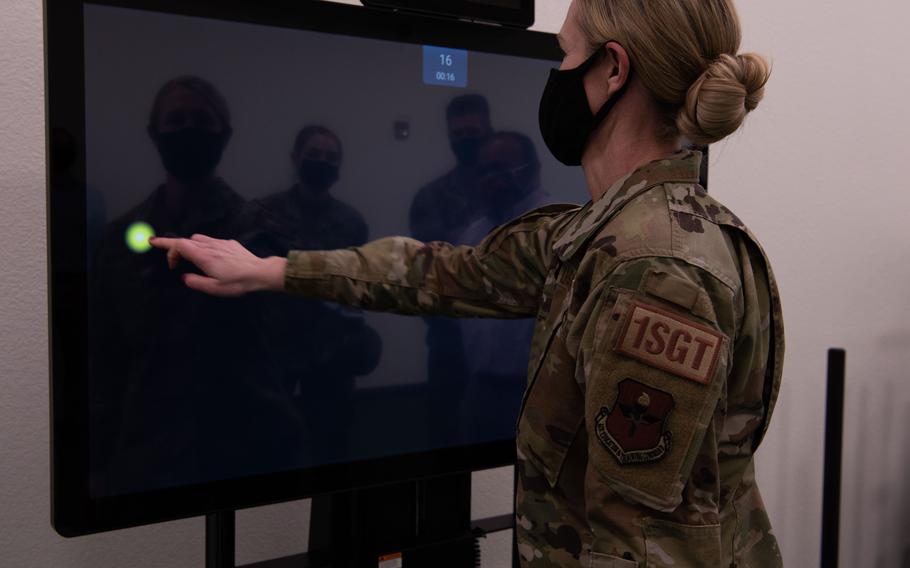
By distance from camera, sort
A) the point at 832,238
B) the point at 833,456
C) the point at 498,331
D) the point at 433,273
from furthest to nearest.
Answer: the point at 832,238
the point at 833,456
the point at 498,331
the point at 433,273

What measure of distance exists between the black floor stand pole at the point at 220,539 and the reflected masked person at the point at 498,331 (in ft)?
1.28

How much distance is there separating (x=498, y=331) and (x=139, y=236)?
59cm

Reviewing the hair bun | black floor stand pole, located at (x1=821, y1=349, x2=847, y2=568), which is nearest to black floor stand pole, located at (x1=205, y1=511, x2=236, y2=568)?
the hair bun

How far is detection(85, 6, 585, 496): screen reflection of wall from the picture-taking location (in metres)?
1.02

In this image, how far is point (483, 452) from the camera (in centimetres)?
134

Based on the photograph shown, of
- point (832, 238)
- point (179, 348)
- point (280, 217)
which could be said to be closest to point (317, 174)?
point (280, 217)

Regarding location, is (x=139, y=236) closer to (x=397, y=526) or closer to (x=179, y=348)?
(x=179, y=348)

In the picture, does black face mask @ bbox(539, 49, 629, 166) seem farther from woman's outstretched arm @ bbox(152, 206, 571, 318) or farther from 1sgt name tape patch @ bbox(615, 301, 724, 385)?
1sgt name tape patch @ bbox(615, 301, 724, 385)

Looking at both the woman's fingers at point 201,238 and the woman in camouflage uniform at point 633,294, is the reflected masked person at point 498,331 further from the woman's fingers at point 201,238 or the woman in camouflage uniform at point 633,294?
the woman's fingers at point 201,238

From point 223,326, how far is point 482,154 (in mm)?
491

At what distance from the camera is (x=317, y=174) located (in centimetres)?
116

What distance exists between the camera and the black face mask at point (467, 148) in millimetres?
1279

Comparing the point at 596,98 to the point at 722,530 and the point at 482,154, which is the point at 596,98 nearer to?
the point at 482,154

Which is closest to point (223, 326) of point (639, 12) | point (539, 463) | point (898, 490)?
point (539, 463)
